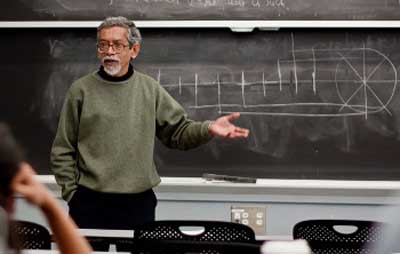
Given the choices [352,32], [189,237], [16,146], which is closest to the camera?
[16,146]

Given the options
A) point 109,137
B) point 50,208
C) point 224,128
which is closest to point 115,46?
point 109,137

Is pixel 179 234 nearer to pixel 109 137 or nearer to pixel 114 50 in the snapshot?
pixel 109 137

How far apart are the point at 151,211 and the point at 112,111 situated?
449 mm

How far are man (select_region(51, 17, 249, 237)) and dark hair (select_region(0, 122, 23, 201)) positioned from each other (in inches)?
74.6

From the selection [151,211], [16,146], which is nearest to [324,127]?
[151,211]

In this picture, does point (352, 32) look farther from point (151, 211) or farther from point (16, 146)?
point (16, 146)

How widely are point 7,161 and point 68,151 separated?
2017 millimetres

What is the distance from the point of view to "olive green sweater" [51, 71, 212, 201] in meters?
2.41

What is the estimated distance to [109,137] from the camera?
242 centimetres

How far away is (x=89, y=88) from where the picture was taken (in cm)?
247

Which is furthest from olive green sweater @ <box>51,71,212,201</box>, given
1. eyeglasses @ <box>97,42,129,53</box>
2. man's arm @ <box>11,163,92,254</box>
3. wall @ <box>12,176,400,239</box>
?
man's arm @ <box>11,163,92,254</box>

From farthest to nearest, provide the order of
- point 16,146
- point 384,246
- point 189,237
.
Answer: point 189,237 < point 384,246 < point 16,146

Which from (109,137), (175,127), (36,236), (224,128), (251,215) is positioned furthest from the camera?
(251,215)

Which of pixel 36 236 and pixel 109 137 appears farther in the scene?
pixel 109 137
